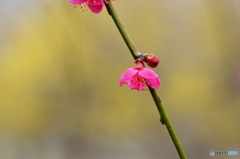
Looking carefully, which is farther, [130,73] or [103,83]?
[103,83]

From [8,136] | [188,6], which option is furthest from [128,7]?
[8,136]

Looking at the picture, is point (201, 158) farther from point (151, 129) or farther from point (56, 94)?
point (56, 94)

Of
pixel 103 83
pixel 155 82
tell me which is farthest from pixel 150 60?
pixel 103 83

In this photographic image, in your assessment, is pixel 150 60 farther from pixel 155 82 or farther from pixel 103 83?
pixel 103 83

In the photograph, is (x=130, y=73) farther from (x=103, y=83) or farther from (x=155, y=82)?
(x=103, y=83)

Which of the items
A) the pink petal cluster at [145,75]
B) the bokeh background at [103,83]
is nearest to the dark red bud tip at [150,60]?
the pink petal cluster at [145,75]

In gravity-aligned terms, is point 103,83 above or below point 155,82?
below

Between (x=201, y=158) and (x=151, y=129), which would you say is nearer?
(x=201, y=158)

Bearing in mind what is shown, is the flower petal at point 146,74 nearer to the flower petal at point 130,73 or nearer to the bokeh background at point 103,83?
the flower petal at point 130,73

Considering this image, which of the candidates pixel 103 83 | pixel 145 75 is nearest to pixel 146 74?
pixel 145 75
